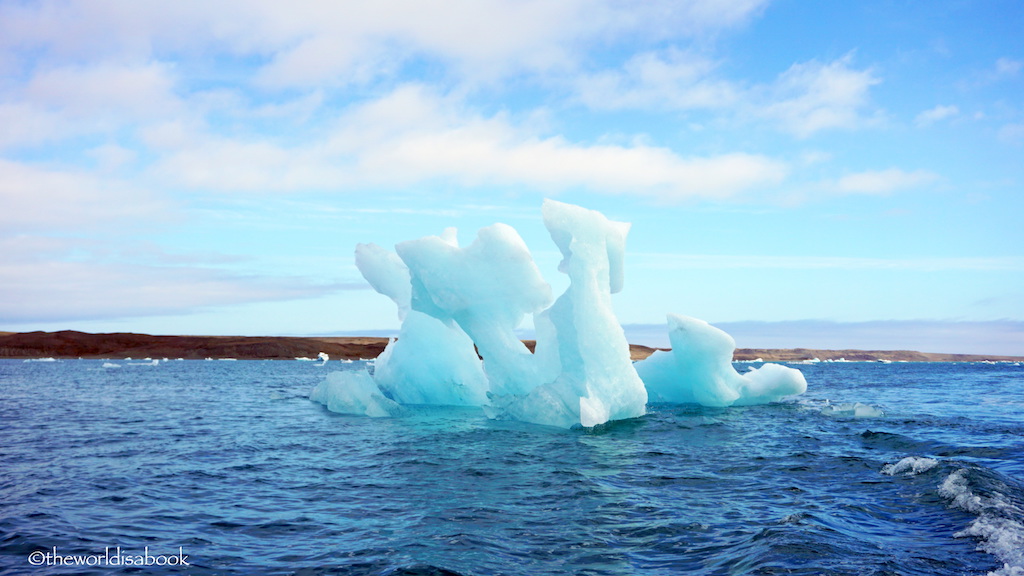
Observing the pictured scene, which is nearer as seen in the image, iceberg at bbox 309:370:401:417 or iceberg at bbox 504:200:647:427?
iceberg at bbox 504:200:647:427

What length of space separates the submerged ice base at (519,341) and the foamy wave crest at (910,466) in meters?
5.86

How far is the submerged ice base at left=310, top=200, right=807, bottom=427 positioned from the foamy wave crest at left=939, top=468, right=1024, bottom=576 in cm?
708

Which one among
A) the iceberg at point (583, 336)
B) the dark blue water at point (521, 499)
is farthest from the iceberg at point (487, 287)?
the dark blue water at point (521, 499)

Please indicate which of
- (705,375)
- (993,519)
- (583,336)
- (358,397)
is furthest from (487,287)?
(993,519)

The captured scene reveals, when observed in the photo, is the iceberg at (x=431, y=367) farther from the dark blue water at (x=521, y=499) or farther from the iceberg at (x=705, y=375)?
the iceberg at (x=705, y=375)

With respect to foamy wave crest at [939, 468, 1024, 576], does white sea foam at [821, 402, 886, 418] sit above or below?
below

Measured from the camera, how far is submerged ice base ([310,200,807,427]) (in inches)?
632

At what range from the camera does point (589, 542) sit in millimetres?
6863

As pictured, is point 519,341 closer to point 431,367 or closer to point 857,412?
point 431,367

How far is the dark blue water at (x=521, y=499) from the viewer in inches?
250

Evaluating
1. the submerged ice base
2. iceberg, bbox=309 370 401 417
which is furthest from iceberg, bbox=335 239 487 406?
iceberg, bbox=309 370 401 417

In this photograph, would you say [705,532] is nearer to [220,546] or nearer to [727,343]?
[220,546]

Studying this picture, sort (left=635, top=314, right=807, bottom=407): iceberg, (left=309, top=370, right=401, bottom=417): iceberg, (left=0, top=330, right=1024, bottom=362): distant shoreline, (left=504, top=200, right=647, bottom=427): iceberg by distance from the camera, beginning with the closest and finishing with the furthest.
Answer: (left=504, top=200, right=647, bottom=427): iceberg
(left=309, top=370, right=401, bottom=417): iceberg
(left=635, top=314, right=807, bottom=407): iceberg
(left=0, top=330, right=1024, bottom=362): distant shoreline

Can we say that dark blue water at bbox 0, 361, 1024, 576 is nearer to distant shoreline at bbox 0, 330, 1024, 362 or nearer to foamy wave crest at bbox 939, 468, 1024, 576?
foamy wave crest at bbox 939, 468, 1024, 576
